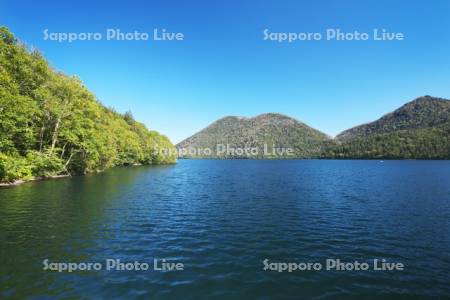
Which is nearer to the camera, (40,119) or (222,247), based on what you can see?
(222,247)

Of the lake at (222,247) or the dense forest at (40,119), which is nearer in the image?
the lake at (222,247)

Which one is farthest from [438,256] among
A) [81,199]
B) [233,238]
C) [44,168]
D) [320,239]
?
[44,168]

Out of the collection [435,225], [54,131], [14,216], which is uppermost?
[54,131]

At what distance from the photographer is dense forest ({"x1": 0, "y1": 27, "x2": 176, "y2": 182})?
3784 cm

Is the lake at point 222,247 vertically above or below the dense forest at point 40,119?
below

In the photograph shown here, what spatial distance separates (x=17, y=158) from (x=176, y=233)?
36831mm

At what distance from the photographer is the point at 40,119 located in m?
49.2

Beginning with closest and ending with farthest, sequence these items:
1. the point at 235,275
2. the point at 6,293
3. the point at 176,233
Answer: the point at 6,293, the point at 235,275, the point at 176,233

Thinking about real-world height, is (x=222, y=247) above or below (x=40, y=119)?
below

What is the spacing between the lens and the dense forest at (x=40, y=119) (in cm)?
3784

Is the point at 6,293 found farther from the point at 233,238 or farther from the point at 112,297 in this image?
the point at 233,238

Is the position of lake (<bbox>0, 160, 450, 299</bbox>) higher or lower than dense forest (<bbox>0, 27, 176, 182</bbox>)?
lower

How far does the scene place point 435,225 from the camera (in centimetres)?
2233

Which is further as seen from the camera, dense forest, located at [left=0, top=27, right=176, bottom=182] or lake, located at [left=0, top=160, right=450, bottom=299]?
dense forest, located at [left=0, top=27, right=176, bottom=182]
